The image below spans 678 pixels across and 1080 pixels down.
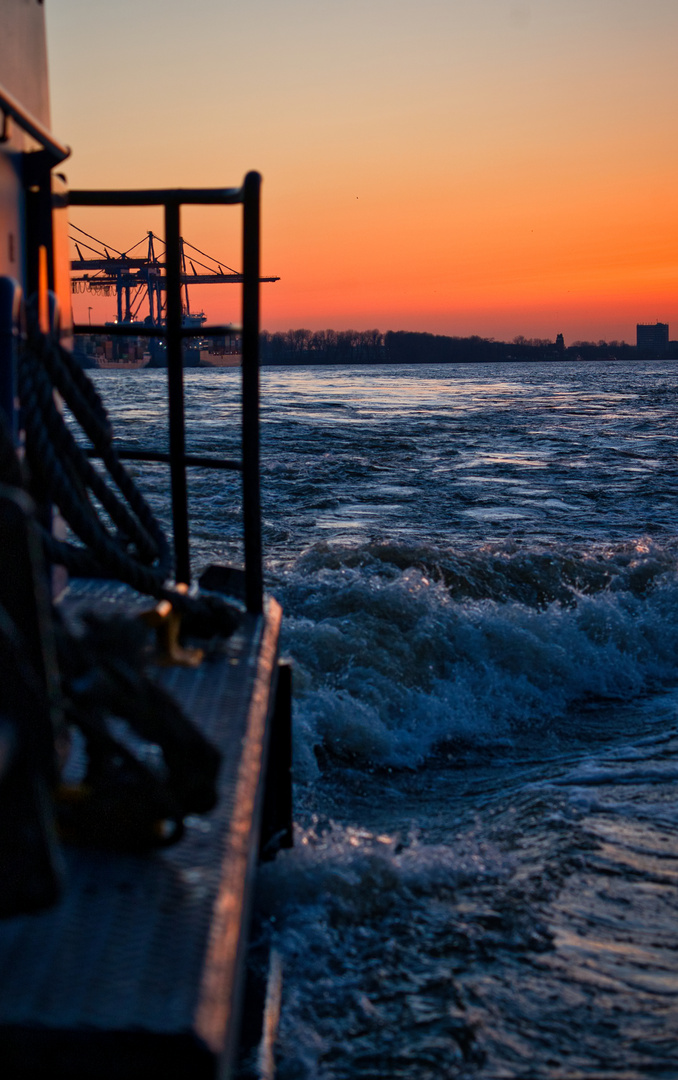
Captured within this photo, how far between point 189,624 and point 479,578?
209 inches

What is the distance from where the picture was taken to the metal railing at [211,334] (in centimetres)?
227

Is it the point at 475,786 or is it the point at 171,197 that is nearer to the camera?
the point at 171,197

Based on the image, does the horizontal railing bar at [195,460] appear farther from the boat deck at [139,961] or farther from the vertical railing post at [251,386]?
the boat deck at [139,961]

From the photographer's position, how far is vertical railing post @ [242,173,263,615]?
224 centimetres

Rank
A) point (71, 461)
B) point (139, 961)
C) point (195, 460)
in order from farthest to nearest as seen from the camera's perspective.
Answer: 1. point (195, 460)
2. point (71, 461)
3. point (139, 961)

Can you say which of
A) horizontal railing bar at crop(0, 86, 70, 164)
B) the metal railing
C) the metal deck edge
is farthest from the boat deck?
horizontal railing bar at crop(0, 86, 70, 164)

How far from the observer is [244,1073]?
5.62ft

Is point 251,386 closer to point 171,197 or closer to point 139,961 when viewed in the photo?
point 171,197

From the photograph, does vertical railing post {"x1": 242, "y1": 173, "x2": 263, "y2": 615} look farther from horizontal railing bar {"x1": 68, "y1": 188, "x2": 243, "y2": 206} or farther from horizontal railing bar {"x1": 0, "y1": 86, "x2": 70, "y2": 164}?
horizontal railing bar {"x1": 0, "y1": 86, "x2": 70, "y2": 164}

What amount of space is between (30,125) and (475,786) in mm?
2986

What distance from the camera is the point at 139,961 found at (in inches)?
41.4

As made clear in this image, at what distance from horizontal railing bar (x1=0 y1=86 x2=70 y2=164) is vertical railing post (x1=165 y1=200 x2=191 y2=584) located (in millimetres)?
290

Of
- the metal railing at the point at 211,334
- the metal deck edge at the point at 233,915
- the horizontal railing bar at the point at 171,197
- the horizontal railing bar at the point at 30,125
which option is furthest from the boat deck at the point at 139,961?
the horizontal railing bar at the point at 171,197

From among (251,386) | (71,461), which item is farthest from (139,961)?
(251,386)
